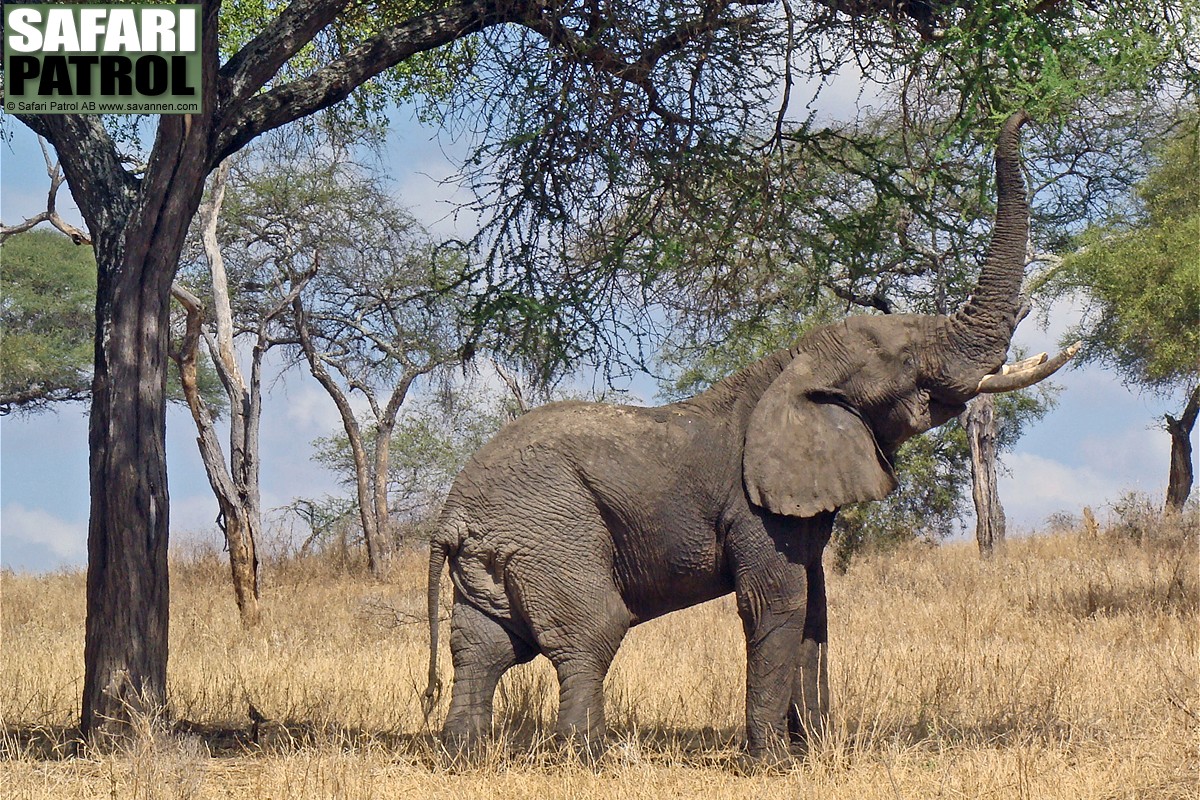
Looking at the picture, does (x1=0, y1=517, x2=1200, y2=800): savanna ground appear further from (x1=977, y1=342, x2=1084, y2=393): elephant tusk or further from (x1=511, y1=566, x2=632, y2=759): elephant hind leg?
(x1=977, y1=342, x2=1084, y2=393): elephant tusk

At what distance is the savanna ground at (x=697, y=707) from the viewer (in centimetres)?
665

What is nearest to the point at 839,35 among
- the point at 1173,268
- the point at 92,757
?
the point at 92,757

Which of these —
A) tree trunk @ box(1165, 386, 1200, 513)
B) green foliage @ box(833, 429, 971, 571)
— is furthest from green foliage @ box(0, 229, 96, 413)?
tree trunk @ box(1165, 386, 1200, 513)

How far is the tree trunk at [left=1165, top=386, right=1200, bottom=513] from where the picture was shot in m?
26.2

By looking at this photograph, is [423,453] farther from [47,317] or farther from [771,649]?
[771,649]

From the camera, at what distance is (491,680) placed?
7.50 meters

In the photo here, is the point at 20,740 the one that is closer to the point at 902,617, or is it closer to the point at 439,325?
the point at 902,617

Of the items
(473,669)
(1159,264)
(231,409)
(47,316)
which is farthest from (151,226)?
(47,316)

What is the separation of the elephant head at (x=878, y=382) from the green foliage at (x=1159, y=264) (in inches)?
462

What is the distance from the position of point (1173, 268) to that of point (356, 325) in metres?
14.1

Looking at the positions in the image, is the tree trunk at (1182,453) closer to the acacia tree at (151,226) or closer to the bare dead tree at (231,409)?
the bare dead tree at (231,409)

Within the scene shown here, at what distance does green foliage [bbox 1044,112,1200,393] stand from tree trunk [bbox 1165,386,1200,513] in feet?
11.4

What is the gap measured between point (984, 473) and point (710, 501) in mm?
16611

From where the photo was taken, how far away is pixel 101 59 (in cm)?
934
